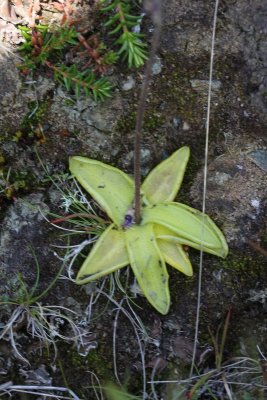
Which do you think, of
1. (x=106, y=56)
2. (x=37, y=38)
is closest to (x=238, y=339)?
(x=106, y=56)

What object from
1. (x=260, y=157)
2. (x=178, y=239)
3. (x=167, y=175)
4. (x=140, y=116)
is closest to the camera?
(x=140, y=116)

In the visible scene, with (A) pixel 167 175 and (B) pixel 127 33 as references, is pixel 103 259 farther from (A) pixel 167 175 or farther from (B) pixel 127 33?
(B) pixel 127 33

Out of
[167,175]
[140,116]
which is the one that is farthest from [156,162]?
[140,116]

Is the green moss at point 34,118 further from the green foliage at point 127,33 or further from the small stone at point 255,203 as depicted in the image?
the small stone at point 255,203

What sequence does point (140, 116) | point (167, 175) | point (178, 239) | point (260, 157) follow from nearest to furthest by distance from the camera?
point (140, 116)
point (178, 239)
point (167, 175)
point (260, 157)

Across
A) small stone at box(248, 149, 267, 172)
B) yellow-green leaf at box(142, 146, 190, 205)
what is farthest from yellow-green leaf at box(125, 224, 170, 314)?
small stone at box(248, 149, 267, 172)

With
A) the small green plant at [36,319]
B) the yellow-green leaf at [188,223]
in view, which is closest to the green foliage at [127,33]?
the yellow-green leaf at [188,223]

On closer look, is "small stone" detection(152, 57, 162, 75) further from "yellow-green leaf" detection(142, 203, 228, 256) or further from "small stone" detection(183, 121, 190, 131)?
"yellow-green leaf" detection(142, 203, 228, 256)

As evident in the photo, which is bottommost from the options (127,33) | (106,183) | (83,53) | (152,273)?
(152,273)
